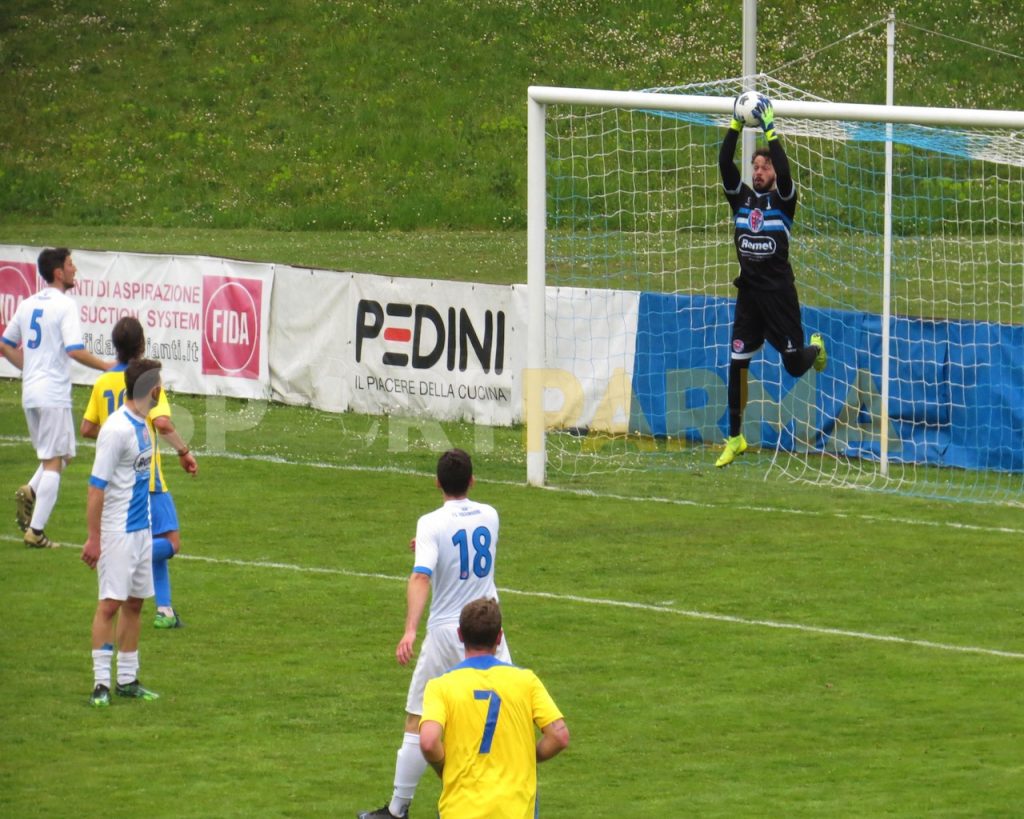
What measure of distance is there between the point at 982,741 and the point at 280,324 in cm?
1528

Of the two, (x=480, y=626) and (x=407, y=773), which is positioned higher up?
(x=480, y=626)

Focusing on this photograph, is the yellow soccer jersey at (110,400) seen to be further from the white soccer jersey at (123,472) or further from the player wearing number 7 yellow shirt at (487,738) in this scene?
the player wearing number 7 yellow shirt at (487,738)

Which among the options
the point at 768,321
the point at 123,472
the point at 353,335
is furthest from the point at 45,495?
the point at 353,335

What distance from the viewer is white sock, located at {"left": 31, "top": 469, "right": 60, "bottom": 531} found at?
595 inches

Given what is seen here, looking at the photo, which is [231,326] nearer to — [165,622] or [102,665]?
[165,622]

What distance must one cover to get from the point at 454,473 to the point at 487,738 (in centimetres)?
199

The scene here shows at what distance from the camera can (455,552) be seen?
861 centimetres

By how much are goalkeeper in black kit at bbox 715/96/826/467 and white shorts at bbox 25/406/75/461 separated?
6.07 metres

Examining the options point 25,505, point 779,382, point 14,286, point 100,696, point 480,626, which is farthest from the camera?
point 14,286

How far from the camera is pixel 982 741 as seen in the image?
10180mm

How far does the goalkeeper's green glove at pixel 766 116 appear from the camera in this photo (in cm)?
1443

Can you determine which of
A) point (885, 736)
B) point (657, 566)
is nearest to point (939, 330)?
point (657, 566)

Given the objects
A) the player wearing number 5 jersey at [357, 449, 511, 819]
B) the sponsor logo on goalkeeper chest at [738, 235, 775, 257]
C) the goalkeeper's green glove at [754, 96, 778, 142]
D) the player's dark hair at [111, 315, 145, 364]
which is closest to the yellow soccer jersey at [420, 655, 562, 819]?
the player wearing number 5 jersey at [357, 449, 511, 819]

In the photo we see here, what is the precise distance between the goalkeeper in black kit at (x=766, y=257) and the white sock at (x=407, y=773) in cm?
762
